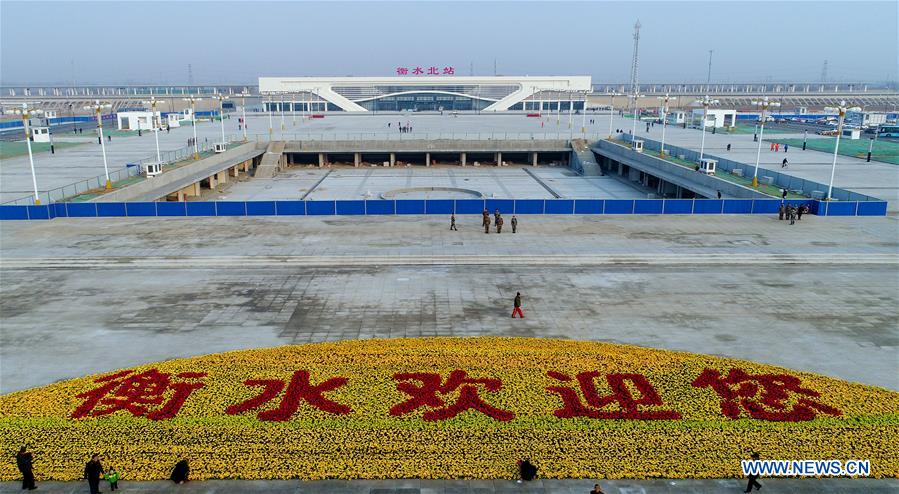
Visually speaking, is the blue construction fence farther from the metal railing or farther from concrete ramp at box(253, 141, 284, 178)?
concrete ramp at box(253, 141, 284, 178)

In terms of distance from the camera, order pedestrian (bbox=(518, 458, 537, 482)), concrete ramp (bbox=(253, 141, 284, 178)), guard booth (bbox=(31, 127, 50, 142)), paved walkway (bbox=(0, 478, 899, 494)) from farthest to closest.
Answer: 1. guard booth (bbox=(31, 127, 50, 142))
2. concrete ramp (bbox=(253, 141, 284, 178))
3. pedestrian (bbox=(518, 458, 537, 482))
4. paved walkway (bbox=(0, 478, 899, 494))

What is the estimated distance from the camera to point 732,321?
2328 centimetres

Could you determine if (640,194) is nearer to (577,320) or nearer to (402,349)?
(577,320)

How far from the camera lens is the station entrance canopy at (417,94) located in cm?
14862

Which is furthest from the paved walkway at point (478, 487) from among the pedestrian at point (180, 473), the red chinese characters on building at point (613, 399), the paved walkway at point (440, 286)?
the paved walkway at point (440, 286)

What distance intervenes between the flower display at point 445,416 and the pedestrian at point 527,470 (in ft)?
1.04

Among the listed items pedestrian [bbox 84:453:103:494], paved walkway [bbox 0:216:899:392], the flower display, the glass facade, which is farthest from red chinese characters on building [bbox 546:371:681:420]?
the glass facade

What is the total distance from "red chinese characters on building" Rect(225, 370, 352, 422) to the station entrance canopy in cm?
13390

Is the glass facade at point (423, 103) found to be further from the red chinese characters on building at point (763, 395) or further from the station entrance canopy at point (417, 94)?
the red chinese characters on building at point (763, 395)

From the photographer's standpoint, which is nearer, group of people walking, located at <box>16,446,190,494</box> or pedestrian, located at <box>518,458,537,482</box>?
group of people walking, located at <box>16,446,190,494</box>

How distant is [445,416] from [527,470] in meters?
3.11

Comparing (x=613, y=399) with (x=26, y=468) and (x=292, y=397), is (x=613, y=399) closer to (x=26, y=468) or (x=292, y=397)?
(x=292, y=397)

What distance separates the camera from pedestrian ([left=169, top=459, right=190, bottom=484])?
13.8 metres

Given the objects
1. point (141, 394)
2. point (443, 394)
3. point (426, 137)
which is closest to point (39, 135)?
point (426, 137)
